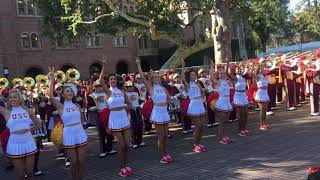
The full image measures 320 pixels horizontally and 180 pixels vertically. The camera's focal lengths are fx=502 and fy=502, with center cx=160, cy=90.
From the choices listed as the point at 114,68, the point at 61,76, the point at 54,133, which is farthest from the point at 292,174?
the point at 114,68

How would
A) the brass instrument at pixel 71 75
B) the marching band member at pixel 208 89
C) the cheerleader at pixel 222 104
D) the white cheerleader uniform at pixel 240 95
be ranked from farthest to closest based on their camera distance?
the brass instrument at pixel 71 75
the marching band member at pixel 208 89
the white cheerleader uniform at pixel 240 95
the cheerleader at pixel 222 104

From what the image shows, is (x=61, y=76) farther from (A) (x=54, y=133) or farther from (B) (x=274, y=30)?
(B) (x=274, y=30)

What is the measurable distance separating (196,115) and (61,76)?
4988mm

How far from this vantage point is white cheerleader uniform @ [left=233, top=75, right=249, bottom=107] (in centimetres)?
1186

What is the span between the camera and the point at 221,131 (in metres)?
11.3

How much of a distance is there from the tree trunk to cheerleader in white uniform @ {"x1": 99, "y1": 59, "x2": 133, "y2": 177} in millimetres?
15819

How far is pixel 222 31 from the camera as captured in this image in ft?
81.3

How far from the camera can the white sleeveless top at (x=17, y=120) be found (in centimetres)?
755

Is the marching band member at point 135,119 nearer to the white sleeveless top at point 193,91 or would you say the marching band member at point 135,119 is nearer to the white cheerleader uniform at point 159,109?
the white sleeveless top at point 193,91

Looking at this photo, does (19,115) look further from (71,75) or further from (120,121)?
(71,75)

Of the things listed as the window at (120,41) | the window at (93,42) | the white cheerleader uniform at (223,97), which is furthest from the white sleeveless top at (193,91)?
the window at (120,41)

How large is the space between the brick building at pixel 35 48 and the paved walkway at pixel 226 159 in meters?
25.4

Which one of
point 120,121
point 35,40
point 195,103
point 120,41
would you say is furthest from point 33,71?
point 120,121

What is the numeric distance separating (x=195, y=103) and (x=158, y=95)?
3.72 ft
